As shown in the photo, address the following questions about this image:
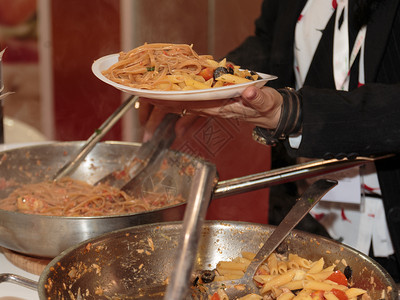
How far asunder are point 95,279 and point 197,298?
0.17m

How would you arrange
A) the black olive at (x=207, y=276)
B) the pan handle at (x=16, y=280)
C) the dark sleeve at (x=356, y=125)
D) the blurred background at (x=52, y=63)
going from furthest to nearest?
the blurred background at (x=52, y=63), the dark sleeve at (x=356, y=125), the black olive at (x=207, y=276), the pan handle at (x=16, y=280)

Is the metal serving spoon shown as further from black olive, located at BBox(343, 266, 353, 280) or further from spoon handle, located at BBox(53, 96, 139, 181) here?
spoon handle, located at BBox(53, 96, 139, 181)

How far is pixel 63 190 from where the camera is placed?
129cm

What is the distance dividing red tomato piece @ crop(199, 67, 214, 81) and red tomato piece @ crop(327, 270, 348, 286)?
0.39 meters

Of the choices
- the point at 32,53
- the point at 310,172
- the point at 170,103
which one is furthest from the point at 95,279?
the point at 32,53

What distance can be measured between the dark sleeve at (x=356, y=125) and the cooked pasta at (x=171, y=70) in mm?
250

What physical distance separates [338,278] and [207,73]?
41 cm

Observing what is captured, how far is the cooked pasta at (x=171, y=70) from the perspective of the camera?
0.92 m

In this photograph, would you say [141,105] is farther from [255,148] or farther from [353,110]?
[353,110]

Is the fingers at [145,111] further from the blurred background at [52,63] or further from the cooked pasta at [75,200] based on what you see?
the blurred background at [52,63]

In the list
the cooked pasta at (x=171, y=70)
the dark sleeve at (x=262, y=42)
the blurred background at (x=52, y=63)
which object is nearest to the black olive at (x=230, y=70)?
the cooked pasta at (x=171, y=70)

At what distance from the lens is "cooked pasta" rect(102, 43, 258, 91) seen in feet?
3.02

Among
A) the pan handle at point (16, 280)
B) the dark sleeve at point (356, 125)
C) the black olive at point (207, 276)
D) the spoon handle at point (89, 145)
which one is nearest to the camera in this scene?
the pan handle at point (16, 280)

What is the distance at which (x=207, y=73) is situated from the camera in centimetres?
96
